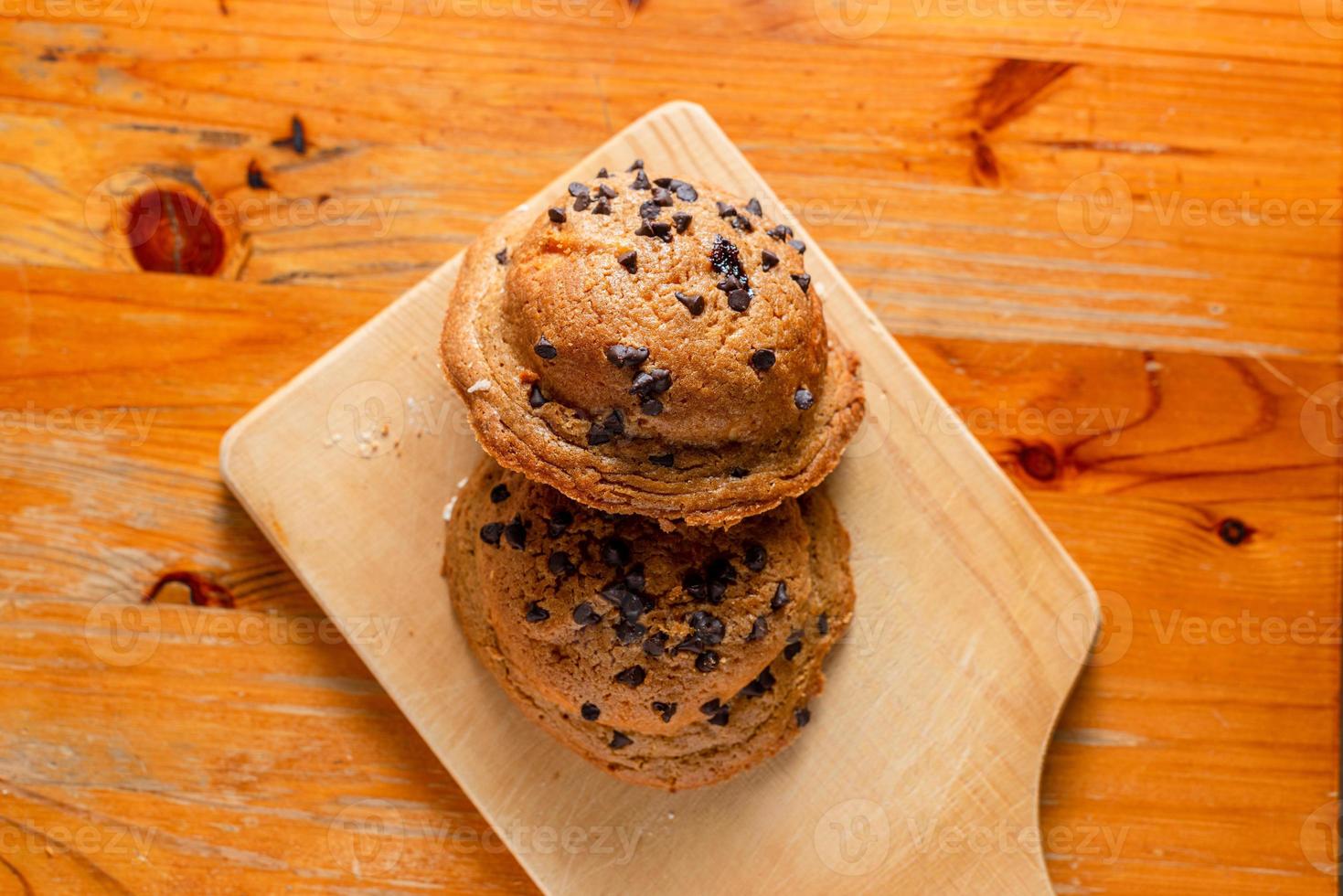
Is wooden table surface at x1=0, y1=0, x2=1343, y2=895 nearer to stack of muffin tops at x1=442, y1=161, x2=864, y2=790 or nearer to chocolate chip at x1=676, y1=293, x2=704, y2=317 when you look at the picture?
stack of muffin tops at x1=442, y1=161, x2=864, y2=790

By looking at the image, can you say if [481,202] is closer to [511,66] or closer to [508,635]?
[511,66]

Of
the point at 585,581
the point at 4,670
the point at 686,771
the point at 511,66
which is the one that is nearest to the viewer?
the point at 585,581

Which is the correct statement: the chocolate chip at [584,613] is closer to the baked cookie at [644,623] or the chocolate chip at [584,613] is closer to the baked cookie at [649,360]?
the baked cookie at [644,623]

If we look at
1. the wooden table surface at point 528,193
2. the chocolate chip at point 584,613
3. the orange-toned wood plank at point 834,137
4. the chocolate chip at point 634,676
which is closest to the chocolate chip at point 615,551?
the chocolate chip at point 584,613

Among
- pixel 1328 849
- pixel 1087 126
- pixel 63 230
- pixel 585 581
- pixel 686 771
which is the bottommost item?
pixel 1328 849

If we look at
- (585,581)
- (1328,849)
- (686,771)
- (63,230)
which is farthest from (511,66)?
(1328,849)

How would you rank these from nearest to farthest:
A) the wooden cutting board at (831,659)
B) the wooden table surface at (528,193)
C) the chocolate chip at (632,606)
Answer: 1. the chocolate chip at (632,606)
2. the wooden cutting board at (831,659)
3. the wooden table surface at (528,193)
